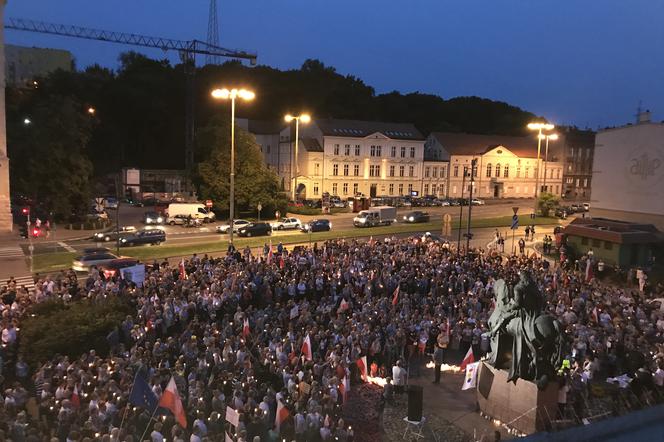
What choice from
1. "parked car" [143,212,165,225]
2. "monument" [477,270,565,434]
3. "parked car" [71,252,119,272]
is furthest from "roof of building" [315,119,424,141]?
"monument" [477,270,565,434]

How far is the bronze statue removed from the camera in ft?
39.3

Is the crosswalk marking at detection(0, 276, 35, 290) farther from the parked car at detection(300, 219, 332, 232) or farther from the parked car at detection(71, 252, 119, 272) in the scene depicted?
the parked car at detection(300, 219, 332, 232)

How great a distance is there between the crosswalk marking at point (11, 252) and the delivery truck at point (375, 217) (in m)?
27.3

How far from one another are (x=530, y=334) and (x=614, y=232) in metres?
24.5

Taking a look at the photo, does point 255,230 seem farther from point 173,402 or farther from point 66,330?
point 173,402

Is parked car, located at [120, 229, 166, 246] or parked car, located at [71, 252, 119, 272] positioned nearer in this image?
parked car, located at [71, 252, 119, 272]

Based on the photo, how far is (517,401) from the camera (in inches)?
500

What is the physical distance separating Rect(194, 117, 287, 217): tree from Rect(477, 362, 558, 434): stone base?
44.3 metres

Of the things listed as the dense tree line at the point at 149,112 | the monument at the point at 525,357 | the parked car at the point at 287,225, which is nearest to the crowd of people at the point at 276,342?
the monument at the point at 525,357

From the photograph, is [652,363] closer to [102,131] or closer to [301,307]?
[301,307]

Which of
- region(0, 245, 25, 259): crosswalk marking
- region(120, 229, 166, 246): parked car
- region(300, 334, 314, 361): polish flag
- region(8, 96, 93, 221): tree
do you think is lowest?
region(0, 245, 25, 259): crosswalk marking

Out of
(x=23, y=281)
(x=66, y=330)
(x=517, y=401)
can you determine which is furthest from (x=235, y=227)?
(x=517, y=401)

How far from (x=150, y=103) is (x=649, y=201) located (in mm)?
75395

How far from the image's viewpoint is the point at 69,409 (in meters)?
11.0
